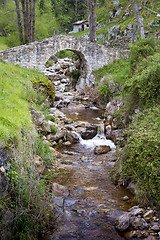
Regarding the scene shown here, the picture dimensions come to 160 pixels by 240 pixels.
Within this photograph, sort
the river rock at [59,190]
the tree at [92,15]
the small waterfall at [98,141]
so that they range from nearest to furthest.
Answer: the river rock at [59,190] → the small waterfall at [98,141] → the tree at [92,15]

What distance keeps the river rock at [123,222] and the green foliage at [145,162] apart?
0.63m

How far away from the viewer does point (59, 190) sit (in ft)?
20.2

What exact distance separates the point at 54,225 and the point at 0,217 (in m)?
1.55

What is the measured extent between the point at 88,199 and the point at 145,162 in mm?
1883

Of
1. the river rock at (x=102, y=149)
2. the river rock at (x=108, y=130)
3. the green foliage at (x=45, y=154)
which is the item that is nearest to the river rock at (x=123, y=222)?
the green foliage at (x=45, y=154)

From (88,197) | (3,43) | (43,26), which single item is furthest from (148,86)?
(43,26)

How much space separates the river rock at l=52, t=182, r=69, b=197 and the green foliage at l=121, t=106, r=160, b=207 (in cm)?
174

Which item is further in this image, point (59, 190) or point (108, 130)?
point (108, 130)

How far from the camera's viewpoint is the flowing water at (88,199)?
15.5 ft

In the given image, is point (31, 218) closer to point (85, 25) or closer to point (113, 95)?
point (113, 95)

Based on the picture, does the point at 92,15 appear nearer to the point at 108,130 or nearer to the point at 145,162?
the point at 108,130

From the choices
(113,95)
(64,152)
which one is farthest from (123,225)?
(113,95)

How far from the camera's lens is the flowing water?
187 inches

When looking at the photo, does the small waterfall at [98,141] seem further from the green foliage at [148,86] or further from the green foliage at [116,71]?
the green foliage at [116,71]
